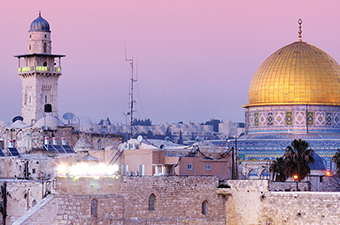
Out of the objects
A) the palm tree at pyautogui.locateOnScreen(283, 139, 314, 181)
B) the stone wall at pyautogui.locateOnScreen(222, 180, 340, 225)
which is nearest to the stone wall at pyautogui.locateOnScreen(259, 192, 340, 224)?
the stone wall at pyautogui.locateOnScreen(222, 180, 340, 225)

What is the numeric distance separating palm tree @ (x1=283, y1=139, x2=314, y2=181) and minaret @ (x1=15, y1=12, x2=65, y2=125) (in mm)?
23744

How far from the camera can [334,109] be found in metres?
51.8

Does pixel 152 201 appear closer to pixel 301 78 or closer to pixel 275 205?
pixel 275 205

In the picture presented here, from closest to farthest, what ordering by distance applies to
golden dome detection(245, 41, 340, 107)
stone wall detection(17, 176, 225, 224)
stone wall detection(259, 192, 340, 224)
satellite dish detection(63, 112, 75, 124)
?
stone wall detection(17, 176, 225, 224) < stone wall detection(259, 192, 340, 224) < satellite dish detection(63, 112, 75, 124) < golden dome detection(245, 41, 340, 107)

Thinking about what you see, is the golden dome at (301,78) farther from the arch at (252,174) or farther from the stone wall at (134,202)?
the stone wall at (134,202)

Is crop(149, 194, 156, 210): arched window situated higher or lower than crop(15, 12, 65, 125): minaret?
lower

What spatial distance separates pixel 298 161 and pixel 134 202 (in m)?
9.49

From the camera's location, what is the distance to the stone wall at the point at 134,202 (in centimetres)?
2784

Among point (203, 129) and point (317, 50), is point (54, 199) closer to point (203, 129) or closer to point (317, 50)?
point (317, 50)

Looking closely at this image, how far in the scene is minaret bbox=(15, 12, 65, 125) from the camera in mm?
57031

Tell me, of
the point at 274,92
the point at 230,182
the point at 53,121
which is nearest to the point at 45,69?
the point at 53,121

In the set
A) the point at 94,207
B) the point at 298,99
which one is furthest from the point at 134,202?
the point at 298,99

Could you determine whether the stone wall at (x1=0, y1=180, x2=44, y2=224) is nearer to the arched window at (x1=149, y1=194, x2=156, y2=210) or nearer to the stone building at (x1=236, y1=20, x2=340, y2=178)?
the arched window at (x1=149, y1=194, x2=156, y2=210)

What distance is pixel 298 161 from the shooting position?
119ft
